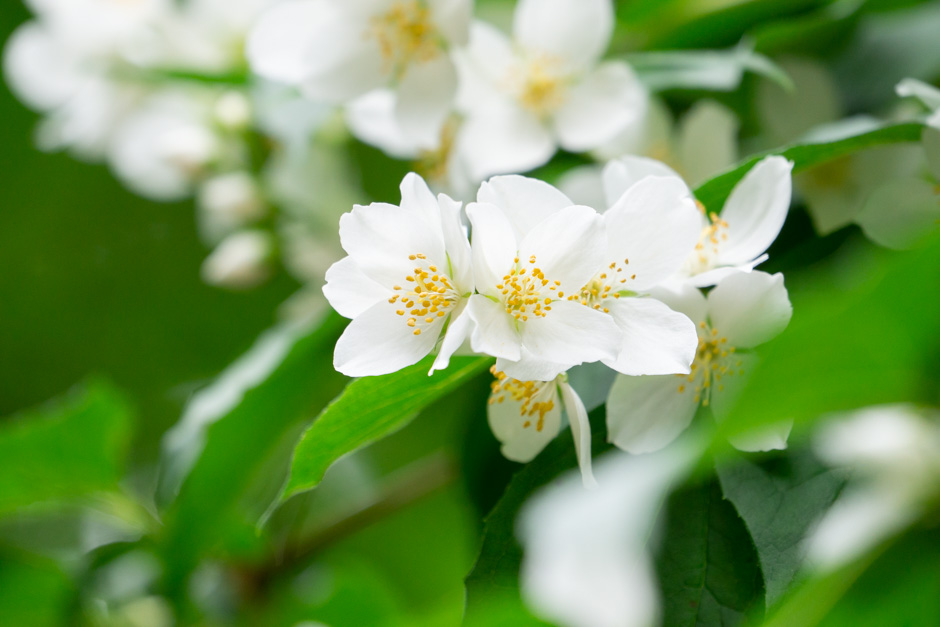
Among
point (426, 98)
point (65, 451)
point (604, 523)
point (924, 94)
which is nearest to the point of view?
point (604, 523)

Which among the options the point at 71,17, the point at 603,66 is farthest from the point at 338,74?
the point at 71,17

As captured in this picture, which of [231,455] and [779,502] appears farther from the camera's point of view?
[231,455]

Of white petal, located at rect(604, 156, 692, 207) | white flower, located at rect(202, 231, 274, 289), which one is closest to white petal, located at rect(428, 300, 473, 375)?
white petal, located at rect(604, 156, 692, 207)

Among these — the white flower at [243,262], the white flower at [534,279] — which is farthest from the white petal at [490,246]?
the white flower at [243,262]

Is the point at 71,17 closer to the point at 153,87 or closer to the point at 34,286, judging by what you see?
the point at 153,87

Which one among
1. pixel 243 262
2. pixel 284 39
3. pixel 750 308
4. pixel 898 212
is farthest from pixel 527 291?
pixel 243 262

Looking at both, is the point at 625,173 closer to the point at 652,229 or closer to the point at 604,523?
the point at 652,229
